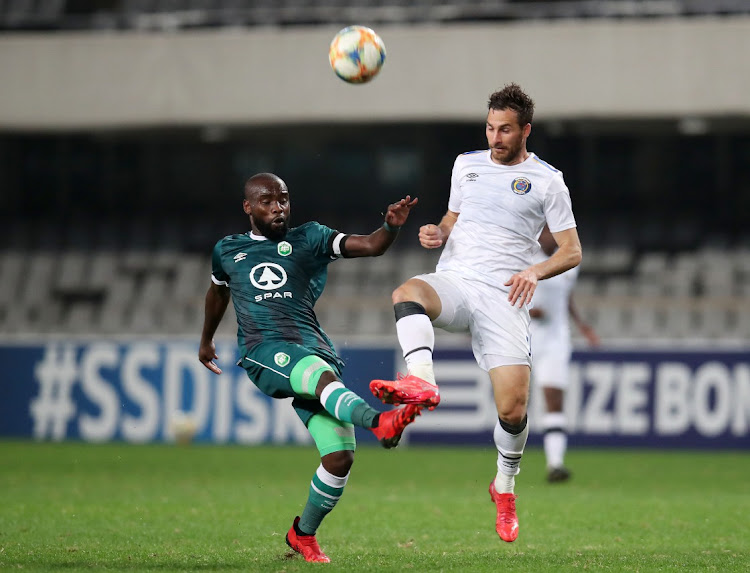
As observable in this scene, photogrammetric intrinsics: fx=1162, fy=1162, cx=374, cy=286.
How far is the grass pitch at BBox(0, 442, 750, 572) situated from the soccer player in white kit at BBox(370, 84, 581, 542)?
0.83 metres

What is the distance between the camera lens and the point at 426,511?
9.09 metres

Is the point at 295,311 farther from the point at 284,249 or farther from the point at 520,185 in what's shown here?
the point at 520,185

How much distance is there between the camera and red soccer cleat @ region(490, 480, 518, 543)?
6812 millimetres

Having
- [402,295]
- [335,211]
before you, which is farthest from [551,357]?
[335,211]

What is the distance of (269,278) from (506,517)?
2027 millimetres

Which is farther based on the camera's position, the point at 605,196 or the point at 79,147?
the point at 79,147

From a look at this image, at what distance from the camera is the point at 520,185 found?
268 inches

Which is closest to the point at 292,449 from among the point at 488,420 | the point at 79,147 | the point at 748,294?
the point at 488,420

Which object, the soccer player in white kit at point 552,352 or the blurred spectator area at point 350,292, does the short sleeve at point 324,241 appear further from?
the blurred spectator area at point 350,292

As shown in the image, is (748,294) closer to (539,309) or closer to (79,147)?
(539,309)

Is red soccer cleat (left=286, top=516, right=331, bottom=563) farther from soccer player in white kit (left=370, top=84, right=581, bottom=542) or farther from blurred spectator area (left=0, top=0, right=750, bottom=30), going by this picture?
blurred spectator area (left=0, top=0, right=750, bottom=30)

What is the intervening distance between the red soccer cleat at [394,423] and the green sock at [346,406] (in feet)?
0.33

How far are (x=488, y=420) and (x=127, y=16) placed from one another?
10.5m

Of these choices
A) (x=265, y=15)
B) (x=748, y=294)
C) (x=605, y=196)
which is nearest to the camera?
(x=748, y=294)
